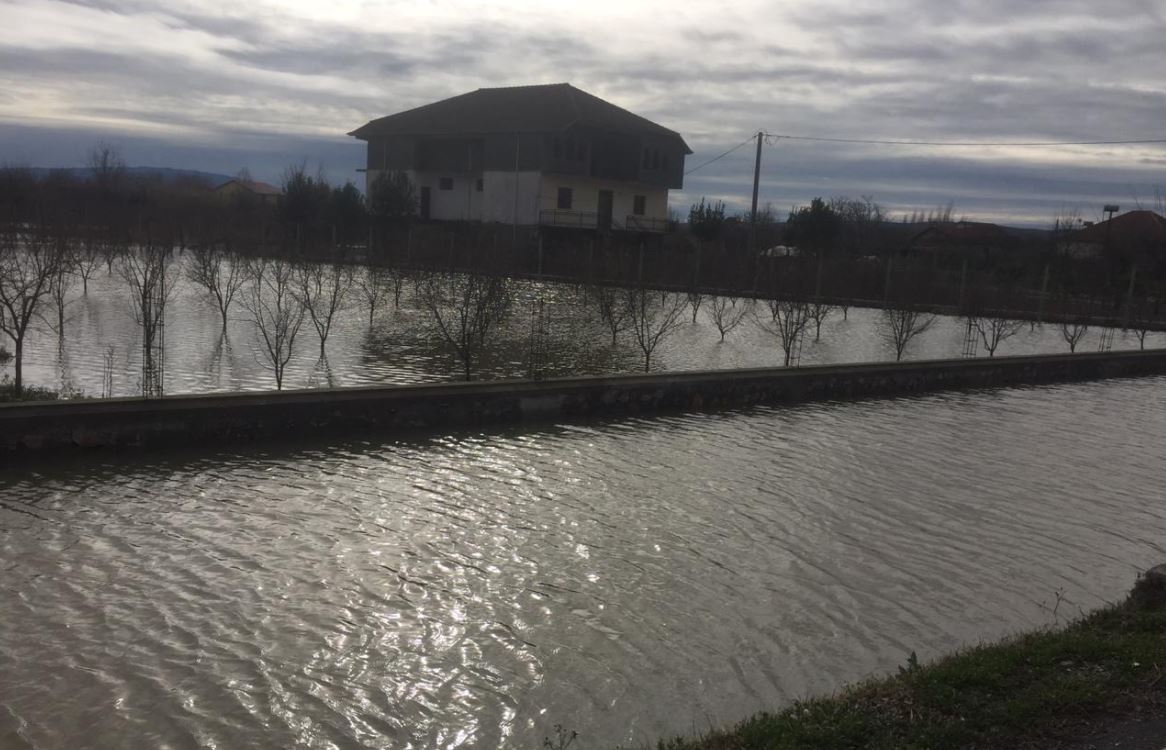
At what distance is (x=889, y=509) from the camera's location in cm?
872

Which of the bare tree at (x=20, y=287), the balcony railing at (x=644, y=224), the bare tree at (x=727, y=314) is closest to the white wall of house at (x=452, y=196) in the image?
the balcony railing at (x=644, y=224)

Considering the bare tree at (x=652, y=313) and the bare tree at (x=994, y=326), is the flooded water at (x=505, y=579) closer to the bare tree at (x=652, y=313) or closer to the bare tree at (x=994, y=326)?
the bare tree at (x=652, y=313)

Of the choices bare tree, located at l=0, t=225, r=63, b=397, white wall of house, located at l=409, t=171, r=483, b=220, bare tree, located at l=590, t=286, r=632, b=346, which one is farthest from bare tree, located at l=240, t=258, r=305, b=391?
white wall of house, located at l=409, t=171, r=483, b=220

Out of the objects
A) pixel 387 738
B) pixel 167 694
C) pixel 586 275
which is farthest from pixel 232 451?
pixel 586 275

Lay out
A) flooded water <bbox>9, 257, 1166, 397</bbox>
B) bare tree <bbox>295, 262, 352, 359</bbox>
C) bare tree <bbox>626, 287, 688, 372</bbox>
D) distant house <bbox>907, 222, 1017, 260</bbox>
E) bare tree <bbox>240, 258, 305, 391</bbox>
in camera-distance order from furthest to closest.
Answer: distant house <bbox>907, 222, 1017, 260</bbox> → bare tree <bbox>626, 287, 688, 372</bbox> → bare tree <bbox>295, 262, 352, 359</bbox> → flooded water <bbox>9, 257, 1166, 397</bbox> → bare tree <bbox>240, 258, 305, 391</bbox>

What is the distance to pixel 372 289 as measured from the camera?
80.0ft

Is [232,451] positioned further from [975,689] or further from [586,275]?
[586,275]

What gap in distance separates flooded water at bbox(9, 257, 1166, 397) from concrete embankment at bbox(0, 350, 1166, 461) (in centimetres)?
231

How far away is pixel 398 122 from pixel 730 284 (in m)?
28.3

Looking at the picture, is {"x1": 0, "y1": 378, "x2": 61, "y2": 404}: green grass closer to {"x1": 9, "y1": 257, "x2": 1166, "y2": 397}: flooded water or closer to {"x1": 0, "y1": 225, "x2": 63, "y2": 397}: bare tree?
{"x1": 0, "y1": 225, "x2": 63, "y2": 397}: bare tree

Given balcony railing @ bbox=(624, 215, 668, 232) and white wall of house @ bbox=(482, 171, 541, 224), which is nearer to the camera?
white wall of house @ bbox=(482, 171, 541, 224)

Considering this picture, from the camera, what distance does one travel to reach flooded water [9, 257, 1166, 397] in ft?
42.1

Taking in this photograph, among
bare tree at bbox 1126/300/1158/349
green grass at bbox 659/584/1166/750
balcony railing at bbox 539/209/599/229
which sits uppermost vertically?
balcony railing at bbox 539/209/599/229

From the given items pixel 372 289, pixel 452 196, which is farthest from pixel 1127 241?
pixel 372 289
